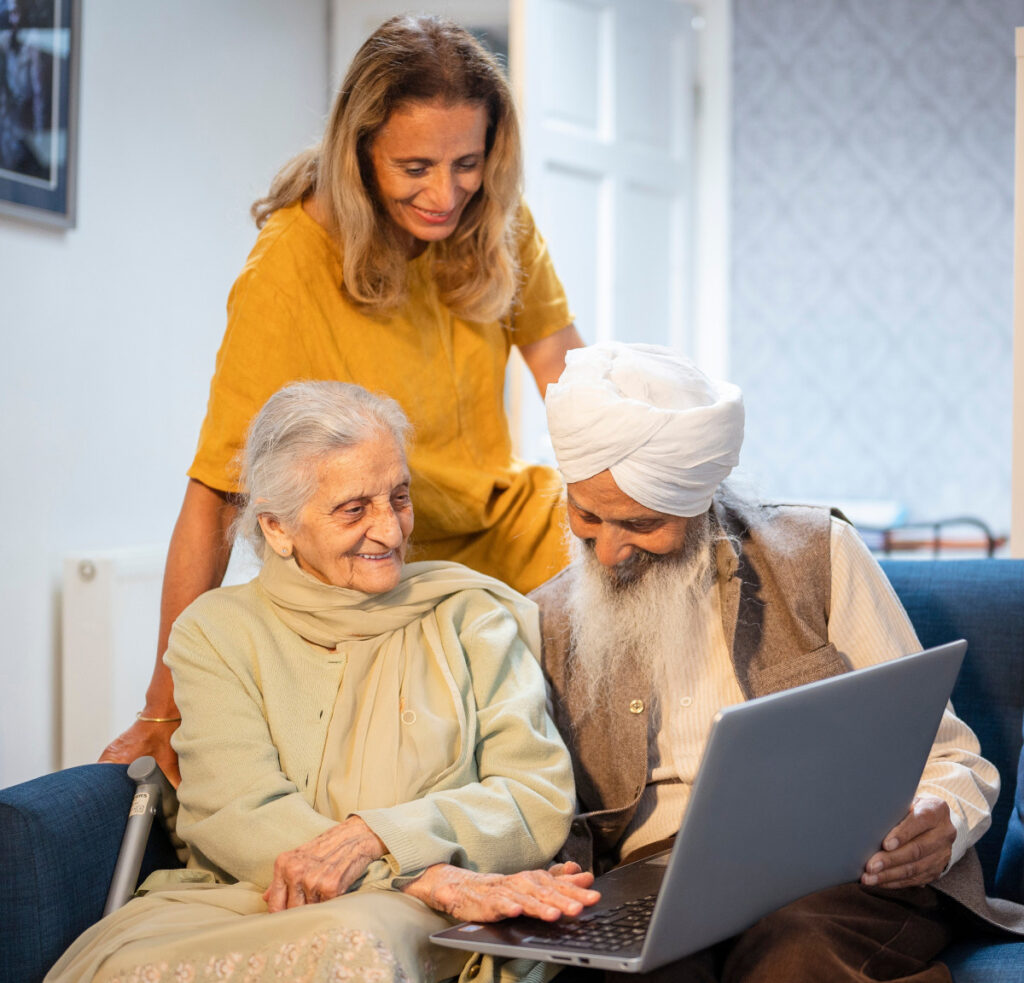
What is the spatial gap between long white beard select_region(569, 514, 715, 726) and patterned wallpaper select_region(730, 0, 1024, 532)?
3317 millimetres

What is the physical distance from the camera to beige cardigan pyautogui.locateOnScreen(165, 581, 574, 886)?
1.66 m

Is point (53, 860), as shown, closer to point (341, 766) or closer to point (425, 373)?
point (341, 766)

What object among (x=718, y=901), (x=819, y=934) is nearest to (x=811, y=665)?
(x=819, y=934)

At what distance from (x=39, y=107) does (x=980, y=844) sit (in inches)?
102

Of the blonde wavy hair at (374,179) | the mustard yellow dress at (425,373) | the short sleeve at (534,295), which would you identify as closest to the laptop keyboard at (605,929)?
the mustard yellow dress at (425,373)

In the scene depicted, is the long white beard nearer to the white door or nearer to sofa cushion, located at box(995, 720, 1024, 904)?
sofa cushion, located at box(995, 720, 1024, 904)

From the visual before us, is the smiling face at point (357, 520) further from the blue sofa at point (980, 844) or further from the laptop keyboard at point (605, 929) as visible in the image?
the laptop keyboard at point (605, 929)

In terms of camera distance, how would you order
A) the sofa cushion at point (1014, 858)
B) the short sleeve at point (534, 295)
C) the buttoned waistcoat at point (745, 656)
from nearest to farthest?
the buttoned waistcoat at point (745, 656), the sofa cushion at point (1014, 858), the short sleeve at point (534, 295)

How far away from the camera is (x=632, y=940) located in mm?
1376

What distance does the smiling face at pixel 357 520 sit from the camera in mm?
1800

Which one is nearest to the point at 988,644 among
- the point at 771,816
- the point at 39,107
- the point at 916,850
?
the point at 916,850

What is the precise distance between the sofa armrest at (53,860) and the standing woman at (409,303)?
0.52ft

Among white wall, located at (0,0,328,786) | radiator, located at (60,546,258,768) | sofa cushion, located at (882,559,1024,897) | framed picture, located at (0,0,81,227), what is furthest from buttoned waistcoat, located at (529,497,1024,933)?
framed picture, located at (0,0,81,227)

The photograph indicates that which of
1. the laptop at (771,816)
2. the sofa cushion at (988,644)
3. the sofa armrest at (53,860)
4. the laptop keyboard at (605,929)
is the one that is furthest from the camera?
the sofa cushion at (988,644)
